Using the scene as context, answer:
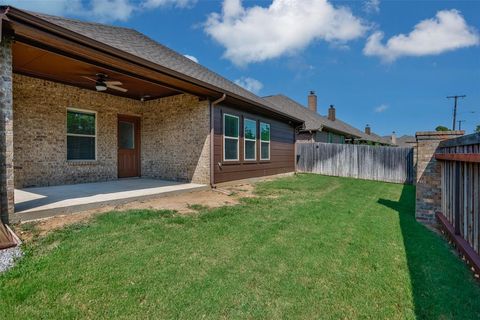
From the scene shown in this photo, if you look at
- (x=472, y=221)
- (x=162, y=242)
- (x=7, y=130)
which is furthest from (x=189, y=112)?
(x=472, y=221)

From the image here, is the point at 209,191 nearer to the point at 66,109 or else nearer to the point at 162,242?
the point at 162,242

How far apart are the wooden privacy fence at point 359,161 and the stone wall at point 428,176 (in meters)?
7.47

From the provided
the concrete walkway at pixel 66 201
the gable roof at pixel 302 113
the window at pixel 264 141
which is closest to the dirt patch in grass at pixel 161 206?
the concrete walkway at pixel 66 201

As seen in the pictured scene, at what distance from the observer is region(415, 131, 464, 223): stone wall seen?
445 cm

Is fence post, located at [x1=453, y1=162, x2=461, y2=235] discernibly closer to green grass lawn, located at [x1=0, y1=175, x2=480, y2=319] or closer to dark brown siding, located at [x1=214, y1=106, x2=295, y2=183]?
green grass lawn, located at [x1=0, y1=175, x2=480, y2=319]

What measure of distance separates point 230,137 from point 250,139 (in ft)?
4.29

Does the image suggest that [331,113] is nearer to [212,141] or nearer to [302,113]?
[302,113]

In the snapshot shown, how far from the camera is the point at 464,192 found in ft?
9.82

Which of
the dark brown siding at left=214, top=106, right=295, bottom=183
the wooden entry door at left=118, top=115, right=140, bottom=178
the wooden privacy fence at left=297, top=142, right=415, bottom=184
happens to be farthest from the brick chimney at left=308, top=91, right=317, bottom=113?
the wooden entry door at left=118, top=115, right=140, bottom=178

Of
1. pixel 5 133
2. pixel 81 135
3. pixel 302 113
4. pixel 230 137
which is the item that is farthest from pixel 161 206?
pixel 302 113

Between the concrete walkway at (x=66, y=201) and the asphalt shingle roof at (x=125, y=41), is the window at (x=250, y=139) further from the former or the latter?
the concrete walkway at (x=66, y=201)

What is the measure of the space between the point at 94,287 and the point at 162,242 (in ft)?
3.60

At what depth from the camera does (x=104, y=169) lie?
26.4 ft

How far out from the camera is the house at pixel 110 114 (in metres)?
4.07
